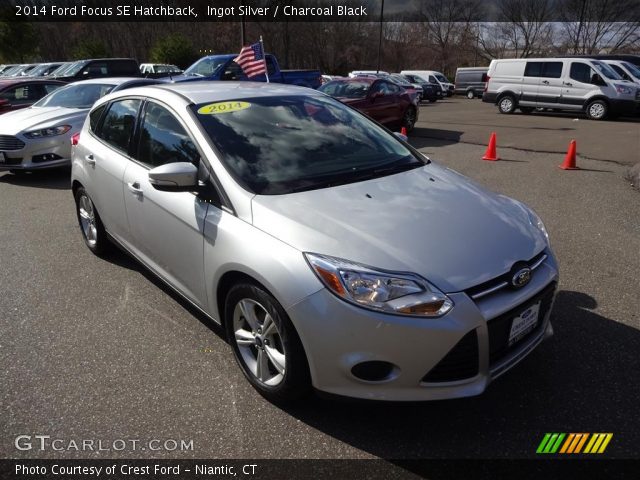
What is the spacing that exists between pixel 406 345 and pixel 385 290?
0.26 meters

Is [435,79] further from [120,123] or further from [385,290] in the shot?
[385,290]

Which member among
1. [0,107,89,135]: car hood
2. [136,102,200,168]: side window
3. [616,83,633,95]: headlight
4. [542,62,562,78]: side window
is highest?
[542,62,562,78]: side window

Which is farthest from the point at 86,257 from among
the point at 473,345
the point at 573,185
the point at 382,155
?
the point at 573,185

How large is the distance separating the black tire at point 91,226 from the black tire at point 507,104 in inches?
698

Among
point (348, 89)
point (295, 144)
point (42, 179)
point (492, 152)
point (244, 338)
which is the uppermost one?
point (348, 89)

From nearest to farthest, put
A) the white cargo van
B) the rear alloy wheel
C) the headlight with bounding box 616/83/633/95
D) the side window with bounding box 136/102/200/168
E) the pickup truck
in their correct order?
the side window with bounding box 136/102/200/168, the rear alloy wheel, the pickup truck, the headlight with bounding box 616/83/633/95, the white cargo van

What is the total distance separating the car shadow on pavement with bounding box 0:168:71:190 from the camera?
7.86m

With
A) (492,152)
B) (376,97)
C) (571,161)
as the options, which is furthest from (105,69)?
(571,161)

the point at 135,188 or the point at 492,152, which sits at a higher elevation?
the point at 135,188

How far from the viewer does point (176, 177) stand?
2660 mm

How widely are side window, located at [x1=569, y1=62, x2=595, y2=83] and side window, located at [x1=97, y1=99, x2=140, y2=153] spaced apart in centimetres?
1682

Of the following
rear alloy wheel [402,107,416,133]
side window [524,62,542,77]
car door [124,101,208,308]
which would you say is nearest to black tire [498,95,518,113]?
side window [524,62,542,77]

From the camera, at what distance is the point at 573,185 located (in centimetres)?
729

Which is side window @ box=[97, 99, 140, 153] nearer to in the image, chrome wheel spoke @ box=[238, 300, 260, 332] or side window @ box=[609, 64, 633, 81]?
chrome wheel spoke @ box=[238, 300, 260, 332]
